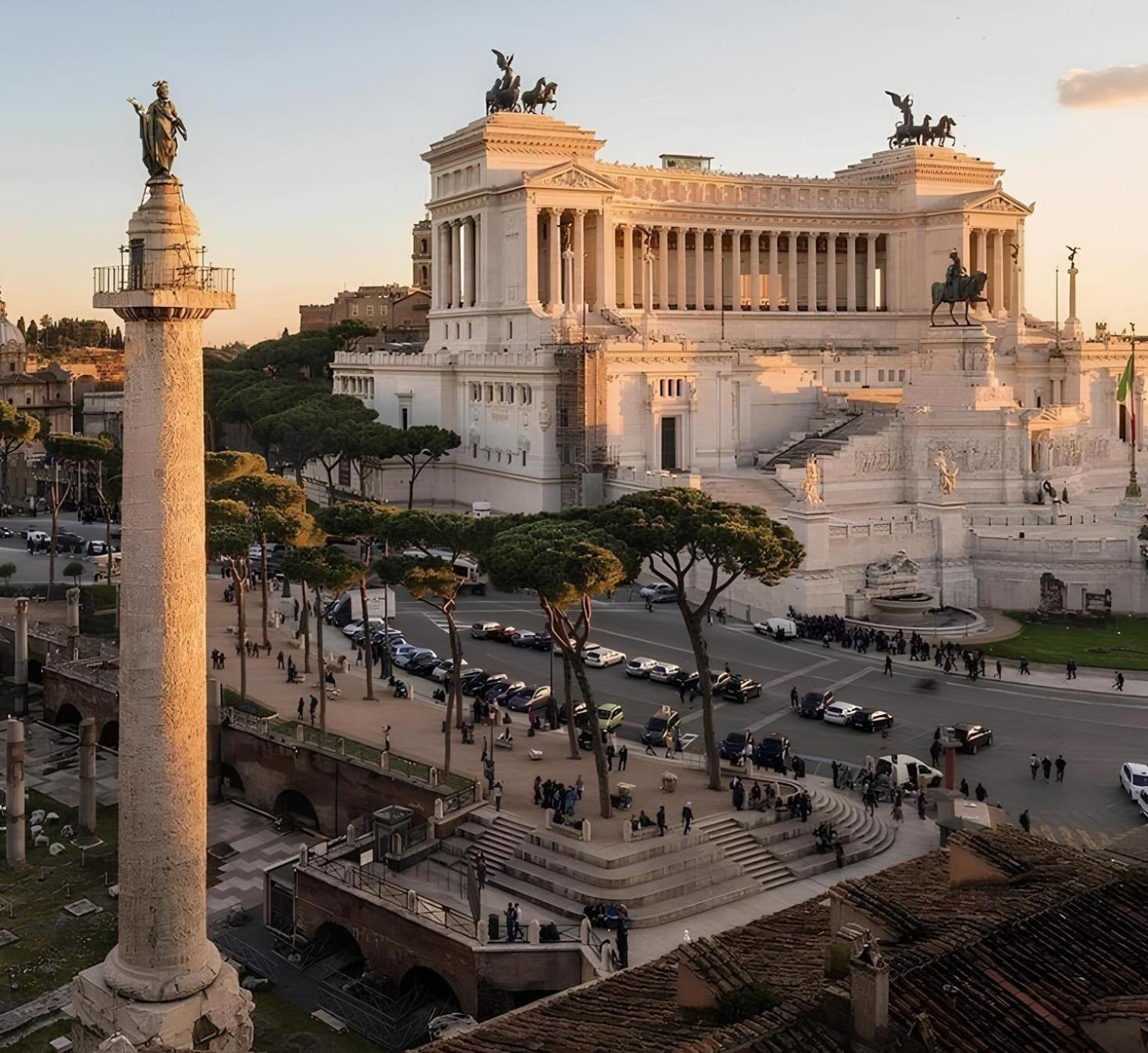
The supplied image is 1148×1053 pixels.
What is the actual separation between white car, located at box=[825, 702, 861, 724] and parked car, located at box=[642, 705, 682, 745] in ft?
18.0

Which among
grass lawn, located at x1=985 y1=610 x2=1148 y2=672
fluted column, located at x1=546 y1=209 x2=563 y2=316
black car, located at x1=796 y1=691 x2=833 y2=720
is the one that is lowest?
black car, located at x1=796 y1=691 x2=833 y2=720

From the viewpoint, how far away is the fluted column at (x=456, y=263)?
10138cm

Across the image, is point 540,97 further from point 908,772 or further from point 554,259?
point 908,772

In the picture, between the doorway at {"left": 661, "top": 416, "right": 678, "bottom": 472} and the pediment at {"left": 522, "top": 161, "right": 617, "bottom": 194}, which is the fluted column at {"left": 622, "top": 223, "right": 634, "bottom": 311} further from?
the doorway at {"left": 661, "top": 416, "right": 678, "bottom": 472}

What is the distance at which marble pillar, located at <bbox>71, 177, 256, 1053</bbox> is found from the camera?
2242 centimetres

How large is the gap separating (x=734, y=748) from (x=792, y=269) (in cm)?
7154

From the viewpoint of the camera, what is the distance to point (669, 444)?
8444cm

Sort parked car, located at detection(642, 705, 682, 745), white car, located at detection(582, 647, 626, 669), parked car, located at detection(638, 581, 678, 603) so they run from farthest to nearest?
parked car, located at detection(638, 581, 678, 603) → white car, located at detection(582, 647, 626, 669) → parked car, located at detection(642, 705, 682, 745)

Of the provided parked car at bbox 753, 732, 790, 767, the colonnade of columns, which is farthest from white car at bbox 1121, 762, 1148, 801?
the colonnade of columns

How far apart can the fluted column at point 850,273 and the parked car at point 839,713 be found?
69.1 metres

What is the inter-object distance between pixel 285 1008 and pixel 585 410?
163 ft

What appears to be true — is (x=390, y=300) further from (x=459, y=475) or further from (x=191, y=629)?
(x=191, y=629)

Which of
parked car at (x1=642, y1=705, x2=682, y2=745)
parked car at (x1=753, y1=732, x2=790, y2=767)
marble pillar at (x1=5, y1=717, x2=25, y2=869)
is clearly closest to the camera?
marble pillar at (x1=5, y1=717, x2=25, y2=869)

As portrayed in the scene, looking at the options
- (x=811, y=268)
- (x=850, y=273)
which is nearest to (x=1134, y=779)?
(x=811, y=268)
